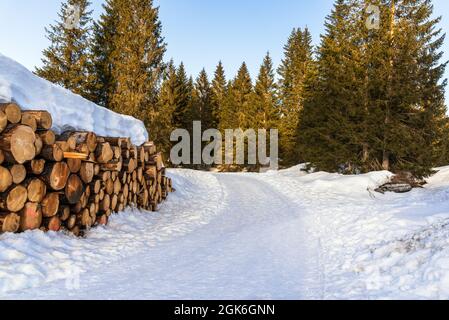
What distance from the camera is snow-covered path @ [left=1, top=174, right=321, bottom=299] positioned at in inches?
150

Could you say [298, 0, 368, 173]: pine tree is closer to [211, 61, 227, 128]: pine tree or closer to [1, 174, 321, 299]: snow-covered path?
[1, 174, 321, 299]: snow-covered path

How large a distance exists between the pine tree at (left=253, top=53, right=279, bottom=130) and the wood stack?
25494mm

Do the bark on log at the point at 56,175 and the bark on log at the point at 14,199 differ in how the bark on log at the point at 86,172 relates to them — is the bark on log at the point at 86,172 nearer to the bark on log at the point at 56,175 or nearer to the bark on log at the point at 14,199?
the bark on log at the point at 56,175

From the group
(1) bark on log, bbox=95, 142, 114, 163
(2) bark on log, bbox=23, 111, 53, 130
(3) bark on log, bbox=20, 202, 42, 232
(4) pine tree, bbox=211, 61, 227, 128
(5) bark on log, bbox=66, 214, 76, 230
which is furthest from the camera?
(4) pine tree, bbox=211, 61, 227, 128

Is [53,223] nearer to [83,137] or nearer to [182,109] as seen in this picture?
[83,137]

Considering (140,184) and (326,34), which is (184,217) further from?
(326,34)

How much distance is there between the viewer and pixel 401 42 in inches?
562

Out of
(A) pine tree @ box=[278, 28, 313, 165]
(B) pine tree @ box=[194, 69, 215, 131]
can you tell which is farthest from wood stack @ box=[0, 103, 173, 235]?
(B) pine tree @ box=[194, 69, 215, 131]

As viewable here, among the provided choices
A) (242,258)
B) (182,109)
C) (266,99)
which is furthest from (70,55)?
(242,258)

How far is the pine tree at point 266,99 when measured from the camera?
3266 centimetres

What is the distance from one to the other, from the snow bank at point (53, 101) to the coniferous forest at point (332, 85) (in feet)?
38.5

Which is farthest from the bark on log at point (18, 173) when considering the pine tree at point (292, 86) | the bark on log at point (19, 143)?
the pine tree at point (292, 86)
